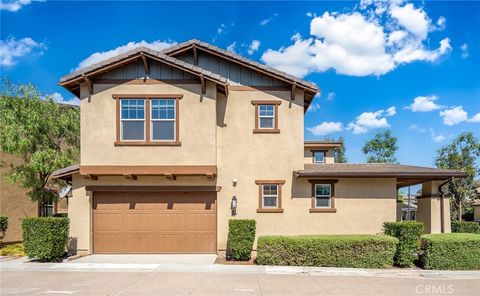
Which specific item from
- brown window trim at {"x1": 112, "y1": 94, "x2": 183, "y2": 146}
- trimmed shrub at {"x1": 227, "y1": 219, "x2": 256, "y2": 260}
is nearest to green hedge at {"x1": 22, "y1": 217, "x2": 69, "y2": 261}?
brown window trim at {"x1": 112, "y1": 94, "x2": 183, "y2": 146}

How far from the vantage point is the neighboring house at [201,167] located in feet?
51.9

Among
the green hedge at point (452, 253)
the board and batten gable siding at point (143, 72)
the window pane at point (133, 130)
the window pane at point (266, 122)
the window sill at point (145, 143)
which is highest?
the board and batten gable siding at point (143, 72)

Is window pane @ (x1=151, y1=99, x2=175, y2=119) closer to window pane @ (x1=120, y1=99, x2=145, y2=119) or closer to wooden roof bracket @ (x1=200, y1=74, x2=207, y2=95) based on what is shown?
window pane @ (x1=120, y1=99, x2=145, y2=119)

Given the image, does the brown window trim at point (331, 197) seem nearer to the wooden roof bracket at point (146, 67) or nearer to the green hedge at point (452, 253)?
the green hedge at point (452, 253)

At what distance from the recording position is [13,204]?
21797mm

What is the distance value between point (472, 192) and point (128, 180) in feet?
89.3

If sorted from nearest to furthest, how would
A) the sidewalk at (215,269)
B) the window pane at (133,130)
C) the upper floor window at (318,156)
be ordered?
1. the sidewalk at (215,269)
2. the window pane at (133,130)
3. the upper floor window at (318,156)

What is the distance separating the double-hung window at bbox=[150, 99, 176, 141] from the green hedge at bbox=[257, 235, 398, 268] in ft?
18.2

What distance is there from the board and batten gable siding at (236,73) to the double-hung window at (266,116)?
1008 millimetres

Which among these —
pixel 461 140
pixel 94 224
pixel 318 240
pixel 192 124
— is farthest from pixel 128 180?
pixel 461 140

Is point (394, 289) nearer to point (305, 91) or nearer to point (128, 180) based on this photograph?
point (305, 91)

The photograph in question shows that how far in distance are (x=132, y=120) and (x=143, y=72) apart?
6.40 feet

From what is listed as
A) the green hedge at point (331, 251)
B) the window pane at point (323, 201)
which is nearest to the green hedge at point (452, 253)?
the green hedge at point (331, 251)

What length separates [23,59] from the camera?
67.2ft
